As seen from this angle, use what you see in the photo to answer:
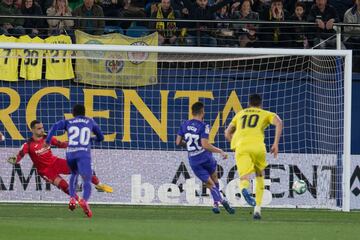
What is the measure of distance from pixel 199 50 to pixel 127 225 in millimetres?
5441

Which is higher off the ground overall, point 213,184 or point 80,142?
point 80,142

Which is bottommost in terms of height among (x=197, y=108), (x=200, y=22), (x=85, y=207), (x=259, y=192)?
(x=85, y=207)

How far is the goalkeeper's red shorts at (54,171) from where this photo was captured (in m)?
20.2

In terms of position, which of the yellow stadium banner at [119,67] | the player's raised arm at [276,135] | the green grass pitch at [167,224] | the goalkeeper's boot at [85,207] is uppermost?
the yellow stadium banner at [119,67]

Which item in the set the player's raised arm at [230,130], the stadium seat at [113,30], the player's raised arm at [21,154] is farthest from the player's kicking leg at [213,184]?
the stadium seat at [113,30]

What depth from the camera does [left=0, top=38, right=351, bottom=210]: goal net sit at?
2180 centimetres

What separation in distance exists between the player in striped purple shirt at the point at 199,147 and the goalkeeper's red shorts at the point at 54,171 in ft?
7.79

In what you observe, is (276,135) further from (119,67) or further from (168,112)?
(119,67)

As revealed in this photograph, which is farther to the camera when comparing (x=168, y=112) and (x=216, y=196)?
(x=168, y=112)

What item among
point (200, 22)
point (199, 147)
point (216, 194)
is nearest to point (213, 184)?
point (216, 194)

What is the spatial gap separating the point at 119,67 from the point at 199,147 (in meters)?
3.62

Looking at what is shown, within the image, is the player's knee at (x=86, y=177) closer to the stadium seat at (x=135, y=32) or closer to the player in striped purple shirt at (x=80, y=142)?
the player in striped purple shirt at (x=80, y=142)

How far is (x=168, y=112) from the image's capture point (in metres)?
22.2

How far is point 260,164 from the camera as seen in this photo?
57.8 feet
